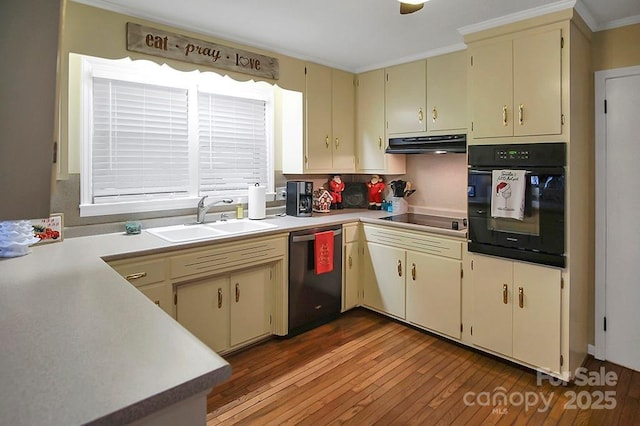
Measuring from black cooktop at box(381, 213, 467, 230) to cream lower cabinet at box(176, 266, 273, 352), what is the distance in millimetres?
1295

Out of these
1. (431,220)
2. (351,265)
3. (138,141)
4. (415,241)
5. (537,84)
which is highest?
(537,84)

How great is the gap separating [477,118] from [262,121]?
1.87 m

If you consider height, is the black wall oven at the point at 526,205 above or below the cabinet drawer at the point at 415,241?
above

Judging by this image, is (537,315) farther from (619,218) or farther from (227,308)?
(227,308)

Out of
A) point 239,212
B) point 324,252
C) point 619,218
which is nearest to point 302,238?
point 324,252

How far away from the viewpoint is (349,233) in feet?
11.3

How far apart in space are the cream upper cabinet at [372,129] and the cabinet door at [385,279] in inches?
33.1

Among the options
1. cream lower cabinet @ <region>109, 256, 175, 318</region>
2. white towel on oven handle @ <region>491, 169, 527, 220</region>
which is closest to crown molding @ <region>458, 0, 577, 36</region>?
white towel on oven handle @ <region>491, 169, 527, 220</region>

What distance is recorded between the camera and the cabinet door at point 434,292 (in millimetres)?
2906

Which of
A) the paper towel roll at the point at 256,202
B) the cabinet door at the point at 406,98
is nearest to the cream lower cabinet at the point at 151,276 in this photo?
the paper towel roll at the point at 256,202

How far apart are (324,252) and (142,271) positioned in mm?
1421

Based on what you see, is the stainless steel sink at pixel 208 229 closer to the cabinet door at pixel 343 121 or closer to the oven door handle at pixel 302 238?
the oven door handle at pixel 302 238

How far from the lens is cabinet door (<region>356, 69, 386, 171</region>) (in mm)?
3711

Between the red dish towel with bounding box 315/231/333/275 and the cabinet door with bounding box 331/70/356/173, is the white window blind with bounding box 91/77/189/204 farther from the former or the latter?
the cabinet door with bounding box 331/70/356/173
